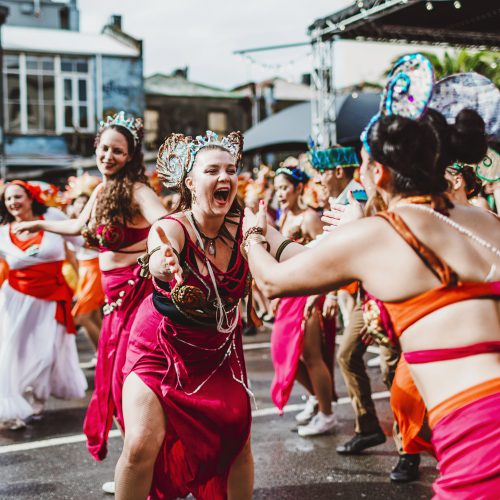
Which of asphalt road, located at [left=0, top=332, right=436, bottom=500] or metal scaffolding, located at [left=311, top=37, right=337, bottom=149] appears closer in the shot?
asphalt road, located at [left=0, top=332, right=436, bottom=500]

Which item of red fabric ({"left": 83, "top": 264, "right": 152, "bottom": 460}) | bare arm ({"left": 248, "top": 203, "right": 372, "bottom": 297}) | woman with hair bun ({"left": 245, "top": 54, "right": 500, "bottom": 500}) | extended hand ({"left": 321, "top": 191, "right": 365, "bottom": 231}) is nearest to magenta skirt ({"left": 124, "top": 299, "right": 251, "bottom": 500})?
extended hand ({"left": 321, "top": 191, "right": 365, "bottom": 231})

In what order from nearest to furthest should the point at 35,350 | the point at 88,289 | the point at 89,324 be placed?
1. the point at 35,350
2. the point at 89,324
3. the point at 88,289

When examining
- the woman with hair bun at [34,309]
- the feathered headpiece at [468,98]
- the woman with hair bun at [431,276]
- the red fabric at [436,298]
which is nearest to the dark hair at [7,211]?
the woman with hair bun at [34,309]

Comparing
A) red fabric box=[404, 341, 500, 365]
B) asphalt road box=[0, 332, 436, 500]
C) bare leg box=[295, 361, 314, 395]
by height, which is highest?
red fabric box=[404, 341, 500, 365]

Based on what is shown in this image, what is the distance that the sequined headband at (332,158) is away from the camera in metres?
5.68

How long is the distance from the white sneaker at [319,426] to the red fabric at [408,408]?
2.11m

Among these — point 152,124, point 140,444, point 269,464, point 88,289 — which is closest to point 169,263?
point 140,444

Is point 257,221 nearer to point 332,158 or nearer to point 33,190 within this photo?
point 332,158

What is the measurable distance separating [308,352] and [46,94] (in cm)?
2425

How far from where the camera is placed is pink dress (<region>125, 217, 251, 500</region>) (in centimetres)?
338

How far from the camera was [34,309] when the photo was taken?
638 centimetres

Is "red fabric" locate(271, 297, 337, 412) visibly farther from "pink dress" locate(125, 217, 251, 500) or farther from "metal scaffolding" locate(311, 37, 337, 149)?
"metal scaffolding" locate(311, 37, 337, 149)

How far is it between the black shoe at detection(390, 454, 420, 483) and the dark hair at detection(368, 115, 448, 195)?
283 centimetres

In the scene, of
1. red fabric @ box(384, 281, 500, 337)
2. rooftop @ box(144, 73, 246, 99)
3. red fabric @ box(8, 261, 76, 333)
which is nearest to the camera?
red fabric @ box(384, 281, 500, 337)
